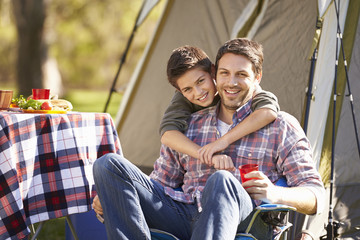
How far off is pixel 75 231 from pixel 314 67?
1710 mm

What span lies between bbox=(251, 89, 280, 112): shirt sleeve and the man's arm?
0.39 metres

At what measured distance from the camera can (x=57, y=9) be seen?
63.6 ft

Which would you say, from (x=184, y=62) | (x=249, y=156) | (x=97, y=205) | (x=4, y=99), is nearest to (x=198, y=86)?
(x=184, y=62)

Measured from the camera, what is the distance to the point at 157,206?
254 centimetres

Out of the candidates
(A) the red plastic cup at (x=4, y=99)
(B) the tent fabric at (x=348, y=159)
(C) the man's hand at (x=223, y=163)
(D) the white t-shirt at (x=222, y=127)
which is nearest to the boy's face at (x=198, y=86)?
(D) the white t-shirt at (x=222, y=127)

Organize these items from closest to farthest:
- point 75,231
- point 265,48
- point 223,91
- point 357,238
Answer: point 223,91, point 75,231, point 357,238, point 265,48

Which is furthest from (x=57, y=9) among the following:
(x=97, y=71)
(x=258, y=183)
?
(x=258, y=183)

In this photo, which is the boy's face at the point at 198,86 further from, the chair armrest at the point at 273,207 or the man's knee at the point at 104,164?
the chair armrest at the point at 273,207

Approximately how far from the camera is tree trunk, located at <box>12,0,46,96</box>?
1464cm

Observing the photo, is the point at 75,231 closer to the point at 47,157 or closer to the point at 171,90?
the point at 47,157

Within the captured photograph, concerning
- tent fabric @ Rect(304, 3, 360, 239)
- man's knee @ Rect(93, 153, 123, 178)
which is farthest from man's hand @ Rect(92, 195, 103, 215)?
tent fabric @ Rect(304, 3, 360, 239)

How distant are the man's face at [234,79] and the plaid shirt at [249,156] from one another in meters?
0.06

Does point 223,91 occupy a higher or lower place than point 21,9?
lower

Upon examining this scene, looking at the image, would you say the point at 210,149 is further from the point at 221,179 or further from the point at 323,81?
the point at 323,81
